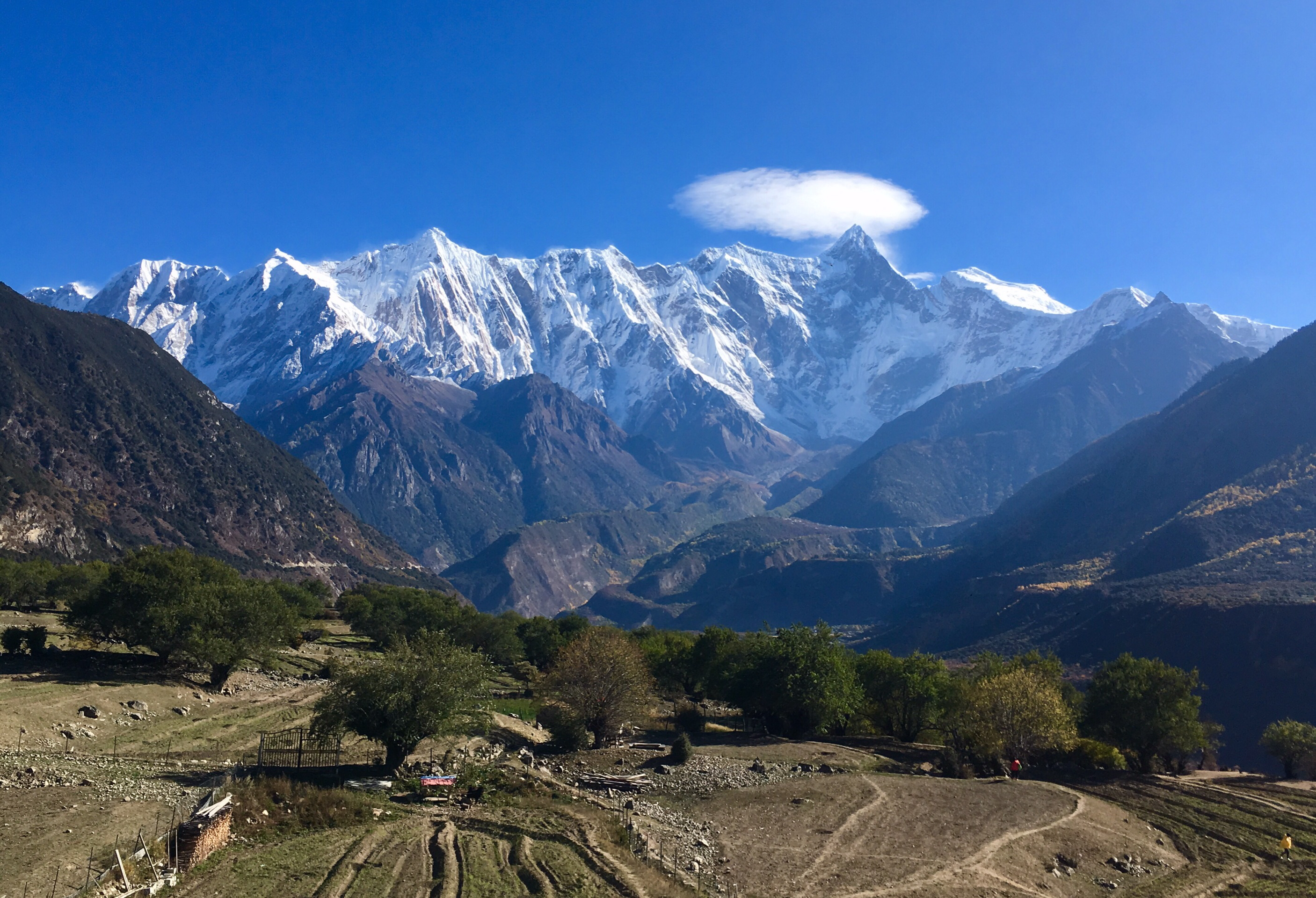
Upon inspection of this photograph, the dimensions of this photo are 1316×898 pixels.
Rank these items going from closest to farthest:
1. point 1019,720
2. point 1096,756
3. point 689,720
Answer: point 1019,720
point 1096,756
point 689,720

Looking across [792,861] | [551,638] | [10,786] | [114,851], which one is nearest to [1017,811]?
[792,861]

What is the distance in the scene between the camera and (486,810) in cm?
4253

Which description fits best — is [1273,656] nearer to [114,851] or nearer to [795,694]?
[795,694]

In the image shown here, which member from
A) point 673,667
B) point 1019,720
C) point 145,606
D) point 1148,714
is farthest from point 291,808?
point 673,667

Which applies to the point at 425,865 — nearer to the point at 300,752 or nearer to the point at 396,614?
the point at 300,752

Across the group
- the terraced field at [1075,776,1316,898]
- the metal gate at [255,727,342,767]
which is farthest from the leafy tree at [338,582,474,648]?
the terraced field at [1075,776,1316,898]

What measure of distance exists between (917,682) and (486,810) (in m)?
54.5

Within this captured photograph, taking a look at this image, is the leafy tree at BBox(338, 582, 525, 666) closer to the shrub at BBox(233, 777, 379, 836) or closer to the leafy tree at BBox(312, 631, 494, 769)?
the leafy tree at BBox(312, 631, 494, 769)

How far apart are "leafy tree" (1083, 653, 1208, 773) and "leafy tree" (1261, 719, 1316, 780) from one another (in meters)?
6.12

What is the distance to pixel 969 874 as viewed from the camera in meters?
39.4

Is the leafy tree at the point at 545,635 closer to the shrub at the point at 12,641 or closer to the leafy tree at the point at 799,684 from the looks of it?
the leafy tree at the point at 799,684

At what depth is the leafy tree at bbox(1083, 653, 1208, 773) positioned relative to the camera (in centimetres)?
6844

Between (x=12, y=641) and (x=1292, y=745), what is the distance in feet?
355

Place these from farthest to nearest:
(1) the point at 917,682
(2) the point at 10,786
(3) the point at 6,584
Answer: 1. (3) the point at 6,584
2. (1) the point at 917,682
3. (2) the point at 10,786
